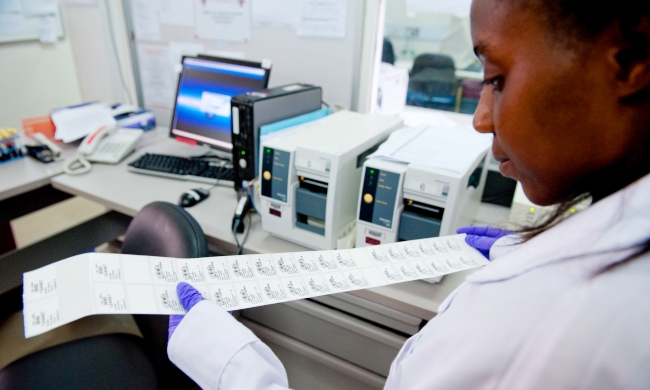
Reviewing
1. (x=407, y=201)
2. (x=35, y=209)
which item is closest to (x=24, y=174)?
(x=35, y=209)

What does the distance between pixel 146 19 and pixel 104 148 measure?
75 cm

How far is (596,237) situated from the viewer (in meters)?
0.36

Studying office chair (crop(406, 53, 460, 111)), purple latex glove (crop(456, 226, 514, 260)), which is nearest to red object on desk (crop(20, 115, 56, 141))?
purple latex glove (crop(456, 226, 514, 260))

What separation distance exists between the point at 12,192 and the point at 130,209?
474 mm

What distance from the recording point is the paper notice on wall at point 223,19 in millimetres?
1723

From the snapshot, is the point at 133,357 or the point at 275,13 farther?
the point at 275,13

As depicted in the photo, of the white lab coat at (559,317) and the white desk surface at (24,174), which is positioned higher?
the white lab coat at (559,317)

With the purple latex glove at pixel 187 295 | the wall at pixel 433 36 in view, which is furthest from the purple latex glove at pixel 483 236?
the wall at pixel 433 36

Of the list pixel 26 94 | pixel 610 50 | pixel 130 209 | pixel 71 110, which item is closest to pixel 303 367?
pixel 130 209

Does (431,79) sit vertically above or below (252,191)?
above

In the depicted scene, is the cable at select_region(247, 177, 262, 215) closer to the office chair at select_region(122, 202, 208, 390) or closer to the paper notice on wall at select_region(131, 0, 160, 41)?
the office chair at select_region(122, 202, 208, 390)

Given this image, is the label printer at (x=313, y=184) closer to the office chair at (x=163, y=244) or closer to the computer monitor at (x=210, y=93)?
the office chair at (x=163, y=244)

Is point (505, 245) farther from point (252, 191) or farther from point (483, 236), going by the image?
point (252, 191)

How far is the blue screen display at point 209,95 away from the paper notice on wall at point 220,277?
3.02 ft
